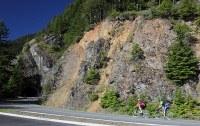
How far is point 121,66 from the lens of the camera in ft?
147

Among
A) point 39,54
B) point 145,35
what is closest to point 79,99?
point 145,35

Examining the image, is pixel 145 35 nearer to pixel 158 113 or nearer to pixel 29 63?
pixel 158 113

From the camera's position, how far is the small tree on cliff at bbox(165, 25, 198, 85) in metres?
38.8

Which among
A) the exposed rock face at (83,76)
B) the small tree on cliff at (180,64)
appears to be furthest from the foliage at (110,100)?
the small tree on cliff at (180,64)

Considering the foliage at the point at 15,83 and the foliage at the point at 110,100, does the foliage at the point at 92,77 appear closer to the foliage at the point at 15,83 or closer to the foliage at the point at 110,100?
the foliage at the point at 110,100

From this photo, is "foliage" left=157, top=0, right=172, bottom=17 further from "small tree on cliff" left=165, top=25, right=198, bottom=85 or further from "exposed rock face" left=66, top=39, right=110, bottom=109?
"exposed rock face" left=66, top=39, right=110, bottom=109

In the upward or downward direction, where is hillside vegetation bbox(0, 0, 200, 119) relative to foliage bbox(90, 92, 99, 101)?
upward

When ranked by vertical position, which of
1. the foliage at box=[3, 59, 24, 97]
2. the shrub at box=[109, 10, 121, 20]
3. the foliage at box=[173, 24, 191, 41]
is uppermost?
the shrub at box=[109, 10, 121, 20]

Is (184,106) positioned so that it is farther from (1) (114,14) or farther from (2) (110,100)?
(1) (114,14)

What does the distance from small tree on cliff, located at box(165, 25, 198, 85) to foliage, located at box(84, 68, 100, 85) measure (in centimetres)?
1063

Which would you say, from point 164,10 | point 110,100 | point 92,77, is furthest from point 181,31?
point 92,77

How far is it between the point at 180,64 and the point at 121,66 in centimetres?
868

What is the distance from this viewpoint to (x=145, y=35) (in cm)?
4672

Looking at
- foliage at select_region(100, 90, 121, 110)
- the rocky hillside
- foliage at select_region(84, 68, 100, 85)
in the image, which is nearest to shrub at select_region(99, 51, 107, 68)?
the rocky hillside
